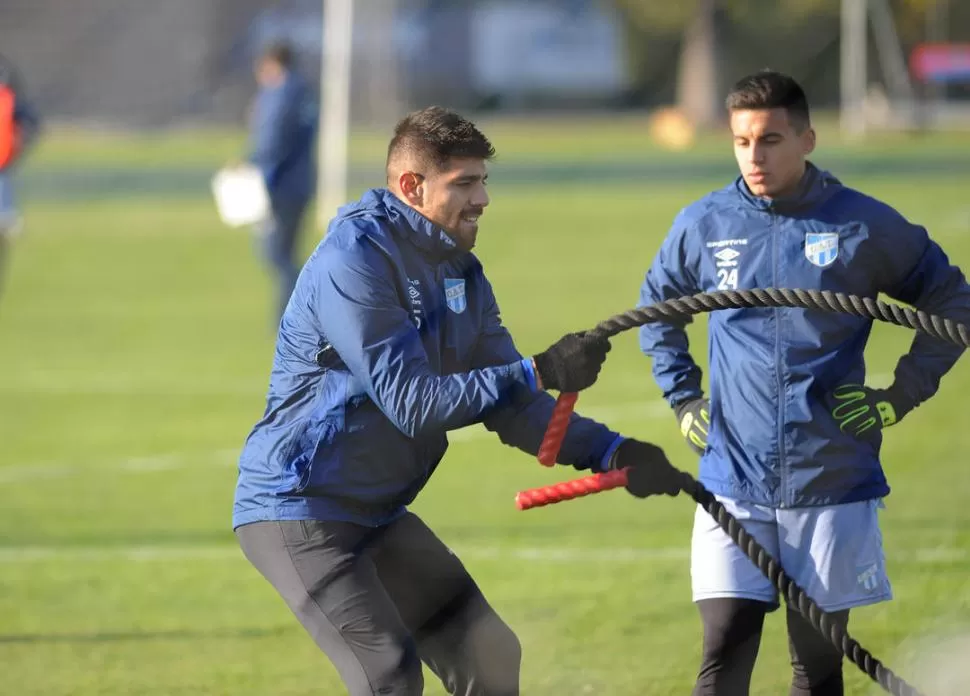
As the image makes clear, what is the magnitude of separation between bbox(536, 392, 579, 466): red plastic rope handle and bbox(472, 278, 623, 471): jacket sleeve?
12 centimetres

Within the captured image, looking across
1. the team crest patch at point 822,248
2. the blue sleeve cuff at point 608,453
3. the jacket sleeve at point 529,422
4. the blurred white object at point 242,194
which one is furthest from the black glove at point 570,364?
the blurred white object at point 242,194

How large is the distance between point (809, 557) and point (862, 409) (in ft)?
1.51

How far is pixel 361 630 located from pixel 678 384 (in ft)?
4.76

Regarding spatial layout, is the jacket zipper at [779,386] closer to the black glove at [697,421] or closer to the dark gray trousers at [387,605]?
the black glove at [697,421]

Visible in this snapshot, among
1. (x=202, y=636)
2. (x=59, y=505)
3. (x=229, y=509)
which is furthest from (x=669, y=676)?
(x=59, y=505)

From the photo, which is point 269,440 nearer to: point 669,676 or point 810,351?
point 810,351

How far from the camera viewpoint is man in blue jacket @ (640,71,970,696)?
16.1ft

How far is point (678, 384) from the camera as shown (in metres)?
5.34

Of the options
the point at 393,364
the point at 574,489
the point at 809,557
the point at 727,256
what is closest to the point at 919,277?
the point at 727,256

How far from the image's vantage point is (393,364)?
4.34 meters

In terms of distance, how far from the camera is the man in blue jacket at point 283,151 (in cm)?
1650

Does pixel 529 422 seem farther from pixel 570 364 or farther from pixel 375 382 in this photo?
pixel 375 382

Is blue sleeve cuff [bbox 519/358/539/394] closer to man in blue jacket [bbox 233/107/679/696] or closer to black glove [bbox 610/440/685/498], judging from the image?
man in blue jacket [bbox 233/107/679/696]

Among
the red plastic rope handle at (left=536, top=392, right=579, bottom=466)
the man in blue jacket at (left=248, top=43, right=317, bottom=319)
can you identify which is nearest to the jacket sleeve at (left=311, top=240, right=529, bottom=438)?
the red plastic rope handle at (left=536, top=392, right=579, bottom=466)
